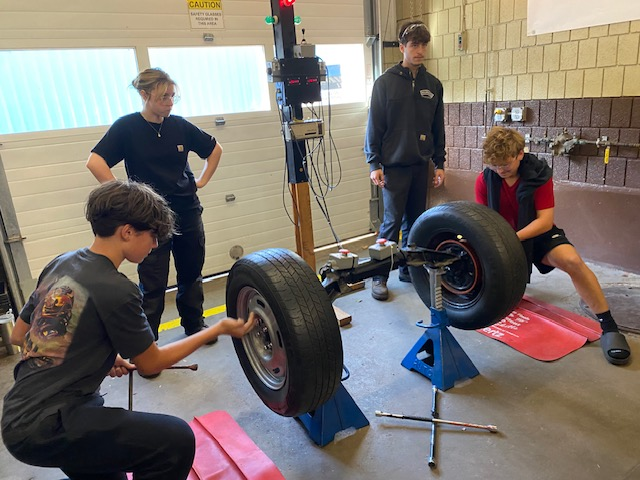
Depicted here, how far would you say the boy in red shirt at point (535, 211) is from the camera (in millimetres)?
2637

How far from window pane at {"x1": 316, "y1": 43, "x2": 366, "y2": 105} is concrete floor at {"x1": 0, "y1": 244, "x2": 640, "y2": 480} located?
263 centimetres

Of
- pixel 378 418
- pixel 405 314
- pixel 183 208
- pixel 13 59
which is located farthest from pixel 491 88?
pixel 13 59

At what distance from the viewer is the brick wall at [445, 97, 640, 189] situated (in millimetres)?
3625

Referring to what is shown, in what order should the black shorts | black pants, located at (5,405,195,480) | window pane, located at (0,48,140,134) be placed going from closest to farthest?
black pants, located at (5,405,195,480), the black shorts, window pane, located at (0,48,140,134)

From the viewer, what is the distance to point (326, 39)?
15.3 ft

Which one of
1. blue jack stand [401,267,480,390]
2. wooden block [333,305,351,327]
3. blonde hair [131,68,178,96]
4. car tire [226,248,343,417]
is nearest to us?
car tire [226,248,343,417]

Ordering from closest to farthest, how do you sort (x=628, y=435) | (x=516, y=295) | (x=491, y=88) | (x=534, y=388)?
(x=628, y=435), (x=516, y=295), (x=534, y=388), (x=491, y=88)

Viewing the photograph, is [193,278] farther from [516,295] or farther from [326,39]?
[326,39]

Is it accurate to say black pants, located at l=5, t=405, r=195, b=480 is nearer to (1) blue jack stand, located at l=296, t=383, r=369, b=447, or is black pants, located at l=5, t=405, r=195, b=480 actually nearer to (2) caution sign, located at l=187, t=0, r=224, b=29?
(1) blue jack stand, located at l=296, t=383, r=369, b=447

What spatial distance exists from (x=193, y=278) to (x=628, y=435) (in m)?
2.41

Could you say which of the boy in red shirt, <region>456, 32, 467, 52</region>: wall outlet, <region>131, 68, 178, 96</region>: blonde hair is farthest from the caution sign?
the boy in red shirt

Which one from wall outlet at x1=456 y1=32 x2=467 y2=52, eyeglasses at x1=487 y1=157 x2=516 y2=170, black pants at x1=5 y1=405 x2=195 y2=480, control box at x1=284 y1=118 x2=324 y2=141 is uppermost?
wall outlet at x1=456 y1=32 x2=467 y2=52

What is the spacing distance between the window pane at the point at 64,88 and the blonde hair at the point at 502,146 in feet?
8.99

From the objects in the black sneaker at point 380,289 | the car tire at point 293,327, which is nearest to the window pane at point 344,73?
the black sneaker at point 380,289
